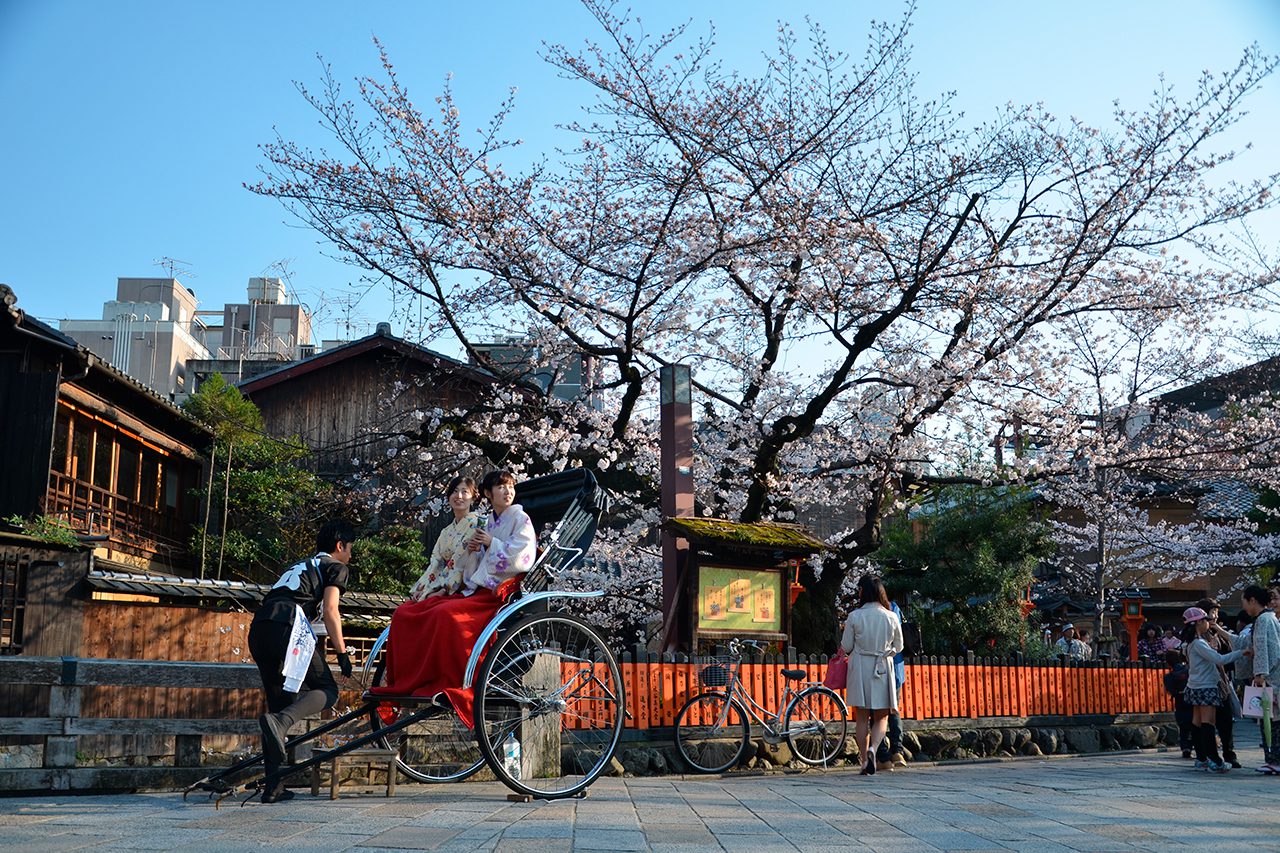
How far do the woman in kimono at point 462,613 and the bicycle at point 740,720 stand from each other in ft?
11.9

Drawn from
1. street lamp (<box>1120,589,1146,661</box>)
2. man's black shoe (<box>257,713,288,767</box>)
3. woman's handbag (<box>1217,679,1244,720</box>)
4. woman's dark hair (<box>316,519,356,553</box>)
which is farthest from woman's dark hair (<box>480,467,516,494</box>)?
street lamp (<box>1120,589,1146,661</box>)

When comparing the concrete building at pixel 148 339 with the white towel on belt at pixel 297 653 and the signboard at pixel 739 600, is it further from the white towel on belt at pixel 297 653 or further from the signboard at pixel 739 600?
the white towel on belt at pixel 297 653

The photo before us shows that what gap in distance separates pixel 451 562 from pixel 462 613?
0.76 m

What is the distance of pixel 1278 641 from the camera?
342 inches

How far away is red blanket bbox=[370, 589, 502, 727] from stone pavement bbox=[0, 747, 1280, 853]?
580 mm

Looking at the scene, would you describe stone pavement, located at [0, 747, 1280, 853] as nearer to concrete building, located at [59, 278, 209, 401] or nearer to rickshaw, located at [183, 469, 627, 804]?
rickshaw, located at [183, 469, 627, 804]

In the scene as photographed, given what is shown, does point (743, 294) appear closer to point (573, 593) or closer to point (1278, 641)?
point (1278, 641)

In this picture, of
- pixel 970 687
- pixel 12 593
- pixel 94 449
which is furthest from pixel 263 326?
pixel 970 687

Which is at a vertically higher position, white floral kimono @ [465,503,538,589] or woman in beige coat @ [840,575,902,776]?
white floral kimono @ [465,503,538,589]

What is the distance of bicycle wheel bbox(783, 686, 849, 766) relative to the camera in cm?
976

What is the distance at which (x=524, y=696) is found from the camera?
589cm

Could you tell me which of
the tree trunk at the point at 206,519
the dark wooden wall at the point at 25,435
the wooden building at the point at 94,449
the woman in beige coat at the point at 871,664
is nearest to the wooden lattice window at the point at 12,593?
the wooden building at the point at 94,449

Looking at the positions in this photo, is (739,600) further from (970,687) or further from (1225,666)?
(1225,666)

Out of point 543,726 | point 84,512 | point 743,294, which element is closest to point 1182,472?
point 743,294
